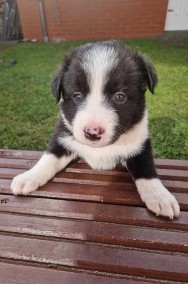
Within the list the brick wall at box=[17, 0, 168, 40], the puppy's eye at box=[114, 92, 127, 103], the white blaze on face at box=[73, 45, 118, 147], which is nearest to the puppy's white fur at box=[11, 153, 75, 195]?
the white blaze on face at box=[73, 45, 118, 147]

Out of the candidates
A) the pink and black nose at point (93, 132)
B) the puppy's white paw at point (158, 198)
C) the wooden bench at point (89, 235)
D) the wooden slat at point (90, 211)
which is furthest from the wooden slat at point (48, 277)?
the pink and black nose at point (93, 132)

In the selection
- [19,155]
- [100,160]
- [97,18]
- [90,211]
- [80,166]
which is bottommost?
[97,18]

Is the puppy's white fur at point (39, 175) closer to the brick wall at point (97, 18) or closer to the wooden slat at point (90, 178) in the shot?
the wooden slat at point (90, 178)

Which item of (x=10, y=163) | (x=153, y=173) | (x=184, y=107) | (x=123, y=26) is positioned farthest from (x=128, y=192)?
(x=123, y=26)

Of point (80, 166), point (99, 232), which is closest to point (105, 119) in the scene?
point (99, 232)

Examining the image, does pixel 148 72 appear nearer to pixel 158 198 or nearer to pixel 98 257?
pixel 158 198
